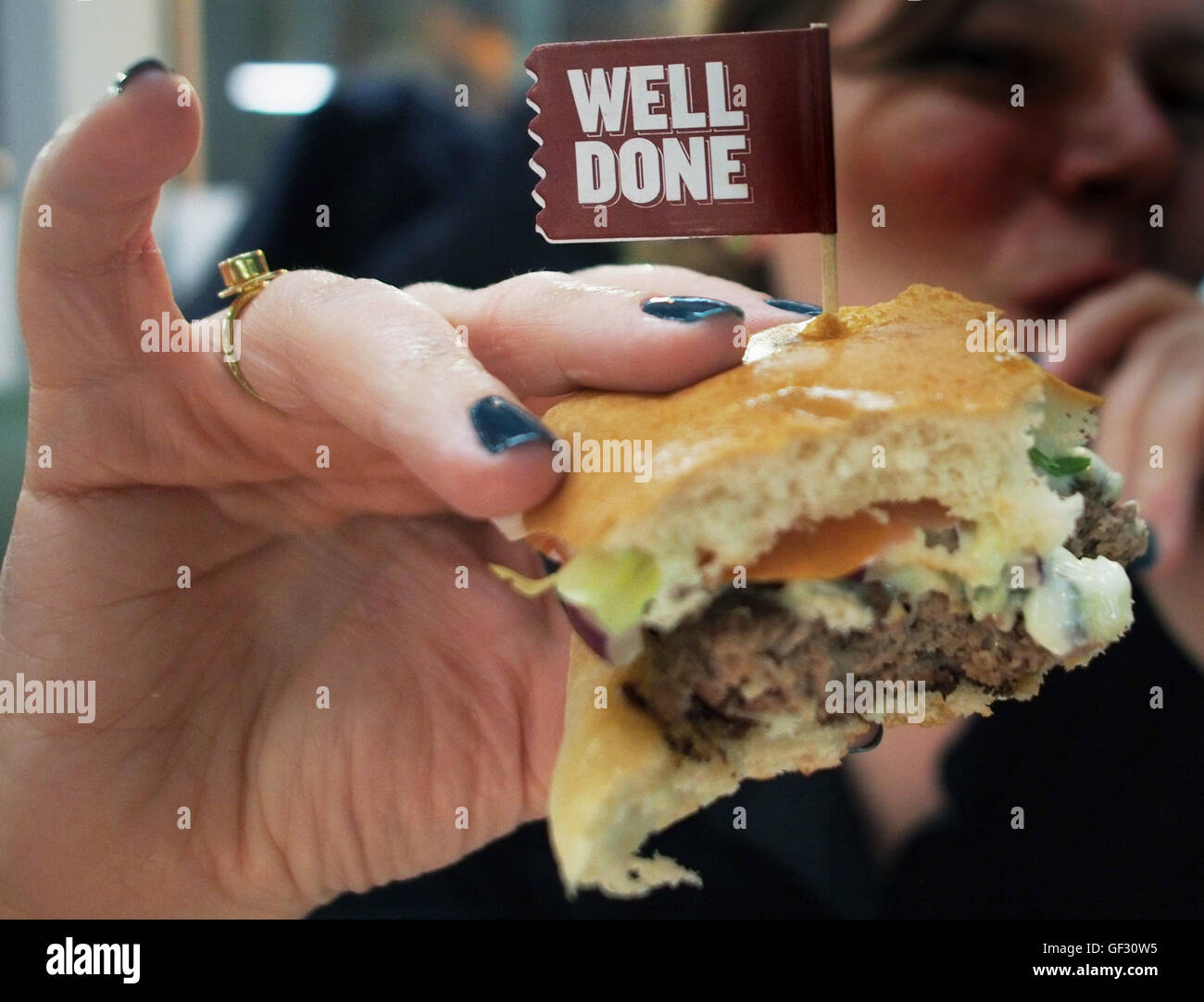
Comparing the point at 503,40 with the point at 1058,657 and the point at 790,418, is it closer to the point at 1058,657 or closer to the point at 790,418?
the point at 790,418

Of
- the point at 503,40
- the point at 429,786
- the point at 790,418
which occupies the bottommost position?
the point at 429,786

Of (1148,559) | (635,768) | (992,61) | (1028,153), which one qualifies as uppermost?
(992,61)

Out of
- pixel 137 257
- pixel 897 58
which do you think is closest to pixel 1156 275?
pixel 897 58

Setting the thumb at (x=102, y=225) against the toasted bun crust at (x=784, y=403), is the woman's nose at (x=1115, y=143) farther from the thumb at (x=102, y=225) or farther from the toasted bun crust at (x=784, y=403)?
the thumb at (x=102, y=225)

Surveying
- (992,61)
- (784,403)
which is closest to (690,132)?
(784,403)

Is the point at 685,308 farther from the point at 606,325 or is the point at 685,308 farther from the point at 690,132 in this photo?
the point at 690,132

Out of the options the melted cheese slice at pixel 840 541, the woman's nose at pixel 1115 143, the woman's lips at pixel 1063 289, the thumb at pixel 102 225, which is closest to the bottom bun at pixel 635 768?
the melted cheese slice at pixel 840 541

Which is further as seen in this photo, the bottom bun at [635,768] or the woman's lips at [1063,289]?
the woman's lips at [1063,289]
